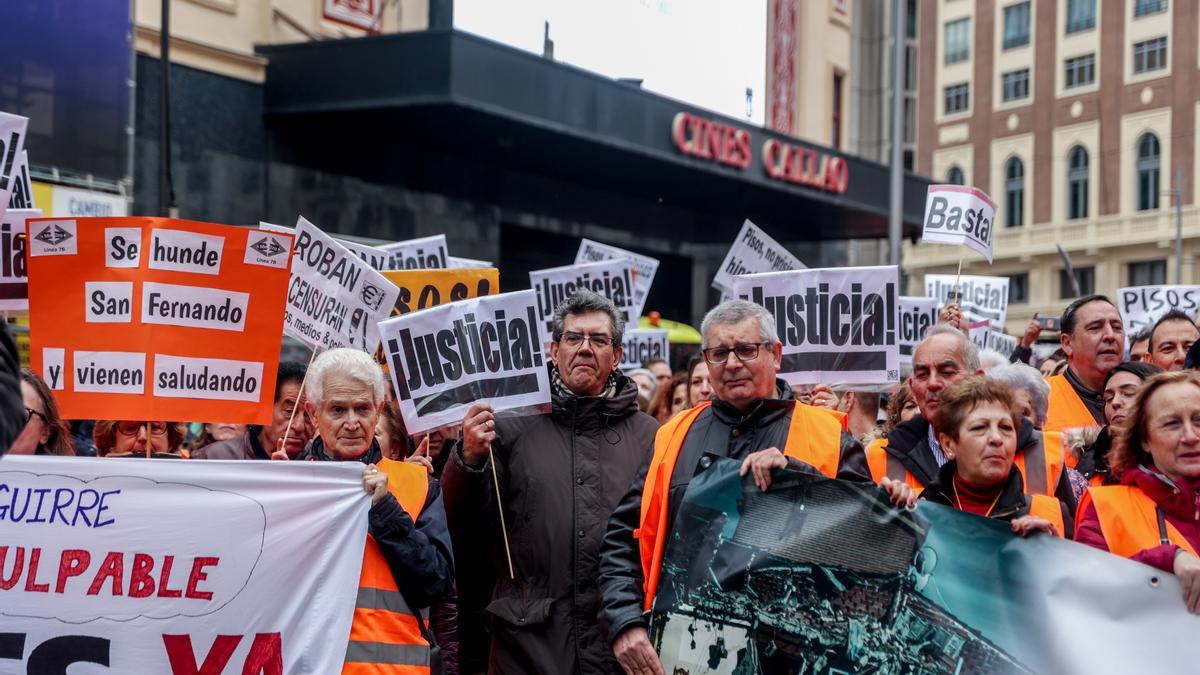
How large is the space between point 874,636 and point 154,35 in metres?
12.8

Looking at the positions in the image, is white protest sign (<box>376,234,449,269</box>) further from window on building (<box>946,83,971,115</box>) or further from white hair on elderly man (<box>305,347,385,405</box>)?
window on building (<box>946,83,971,115</box>)

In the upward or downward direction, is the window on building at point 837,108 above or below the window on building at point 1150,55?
below

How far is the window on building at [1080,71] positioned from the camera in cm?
5015

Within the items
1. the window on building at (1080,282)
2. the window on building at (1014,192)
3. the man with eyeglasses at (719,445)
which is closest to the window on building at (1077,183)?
the window on building at (1014,192)

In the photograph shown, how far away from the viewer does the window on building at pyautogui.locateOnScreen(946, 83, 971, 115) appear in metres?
54.3

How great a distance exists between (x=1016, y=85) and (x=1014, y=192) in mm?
3938

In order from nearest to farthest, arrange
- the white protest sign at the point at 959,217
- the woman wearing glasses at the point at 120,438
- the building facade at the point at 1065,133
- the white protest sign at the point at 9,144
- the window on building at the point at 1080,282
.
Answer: the white protest sign at the point at 9,144 < the woman wearing glasses at the point at 120,438 < the white protest sign at the point at 959,217 < the building facade at the point at 1065,133 < the window on building at the point at 1080,282

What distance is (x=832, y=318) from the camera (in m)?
6.18

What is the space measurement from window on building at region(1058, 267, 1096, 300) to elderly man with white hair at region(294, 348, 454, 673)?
4940 cm

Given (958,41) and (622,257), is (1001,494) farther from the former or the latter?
(958,41)

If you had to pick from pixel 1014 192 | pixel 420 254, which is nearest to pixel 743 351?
pixel 420 254

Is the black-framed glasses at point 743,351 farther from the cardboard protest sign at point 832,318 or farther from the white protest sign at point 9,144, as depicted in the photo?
the white protest sign at point 9,144

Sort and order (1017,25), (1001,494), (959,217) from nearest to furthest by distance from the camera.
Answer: (1001,494) < (959,217) < (1017,25)

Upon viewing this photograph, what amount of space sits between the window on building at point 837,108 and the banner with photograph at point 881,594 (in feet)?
77.0
